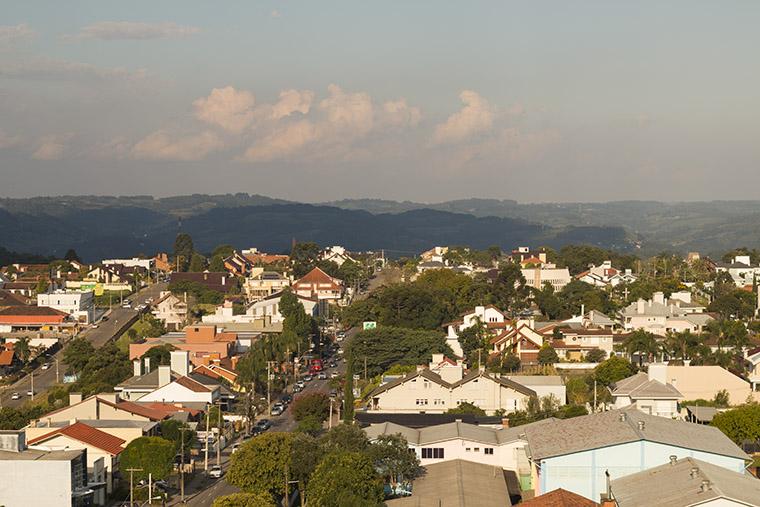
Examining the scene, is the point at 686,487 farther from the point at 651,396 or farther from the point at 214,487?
the point at 651,396

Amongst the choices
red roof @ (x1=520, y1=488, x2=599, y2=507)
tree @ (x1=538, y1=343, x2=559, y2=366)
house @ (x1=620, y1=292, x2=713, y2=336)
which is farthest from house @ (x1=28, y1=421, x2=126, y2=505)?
house @ (x1=620, y1=292, x2=713, y2=336)

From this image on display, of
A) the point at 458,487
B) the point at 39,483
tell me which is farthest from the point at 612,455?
the point at 39,483

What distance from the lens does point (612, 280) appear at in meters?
79.4

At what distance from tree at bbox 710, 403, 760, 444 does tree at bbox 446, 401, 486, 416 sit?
7478mm

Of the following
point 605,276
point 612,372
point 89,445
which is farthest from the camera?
point 605,276

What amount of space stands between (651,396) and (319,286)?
45.3 meters

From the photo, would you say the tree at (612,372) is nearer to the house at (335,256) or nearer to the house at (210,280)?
the house at (210,280)

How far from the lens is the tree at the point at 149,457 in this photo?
30.8 metres

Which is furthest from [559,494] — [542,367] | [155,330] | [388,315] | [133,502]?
[155,330]

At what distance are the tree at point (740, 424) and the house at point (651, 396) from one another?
3595mm

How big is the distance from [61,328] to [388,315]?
17998mm

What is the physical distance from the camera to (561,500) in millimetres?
24609

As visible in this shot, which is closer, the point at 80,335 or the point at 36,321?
the point at 80,335

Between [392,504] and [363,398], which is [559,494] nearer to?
[392,504]
